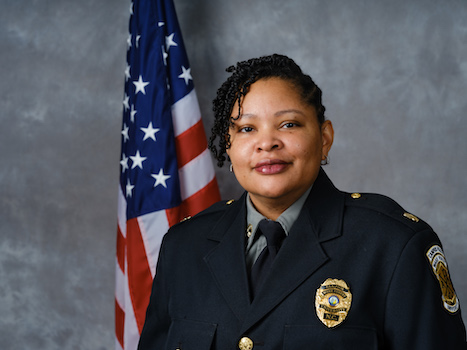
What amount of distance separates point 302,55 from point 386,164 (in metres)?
0.73

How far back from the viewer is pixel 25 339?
9.81ft

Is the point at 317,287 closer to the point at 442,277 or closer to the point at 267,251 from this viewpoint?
the point at 267,251

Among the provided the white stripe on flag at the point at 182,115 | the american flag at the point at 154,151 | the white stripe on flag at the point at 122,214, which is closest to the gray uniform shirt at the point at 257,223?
the american flag at the point at 154,151

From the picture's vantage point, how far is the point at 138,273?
234 centimetres

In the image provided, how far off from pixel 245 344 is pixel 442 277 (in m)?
0.48

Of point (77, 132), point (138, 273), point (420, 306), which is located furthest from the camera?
point (77, 132)

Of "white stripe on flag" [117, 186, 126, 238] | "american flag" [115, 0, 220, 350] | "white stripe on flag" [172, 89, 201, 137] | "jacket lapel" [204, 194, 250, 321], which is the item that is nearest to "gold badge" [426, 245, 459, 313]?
"jacket lapel" [204, 194, 250, 321]

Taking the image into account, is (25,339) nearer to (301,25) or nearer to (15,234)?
(15,234)

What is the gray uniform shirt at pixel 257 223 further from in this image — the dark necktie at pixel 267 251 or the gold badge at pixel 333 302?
the gold badge at pixel 333 302

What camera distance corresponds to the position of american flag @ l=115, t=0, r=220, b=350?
2.35m

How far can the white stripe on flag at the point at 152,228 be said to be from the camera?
235 centimetres

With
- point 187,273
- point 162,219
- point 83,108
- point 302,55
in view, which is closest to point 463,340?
point 187,273

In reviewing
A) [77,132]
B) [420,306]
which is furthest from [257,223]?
[77,132]

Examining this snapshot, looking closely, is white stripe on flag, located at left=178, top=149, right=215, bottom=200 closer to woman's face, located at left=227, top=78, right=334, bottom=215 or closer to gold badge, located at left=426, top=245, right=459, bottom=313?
woman's face, located at left=227, top=78, right=334, bottom=215
